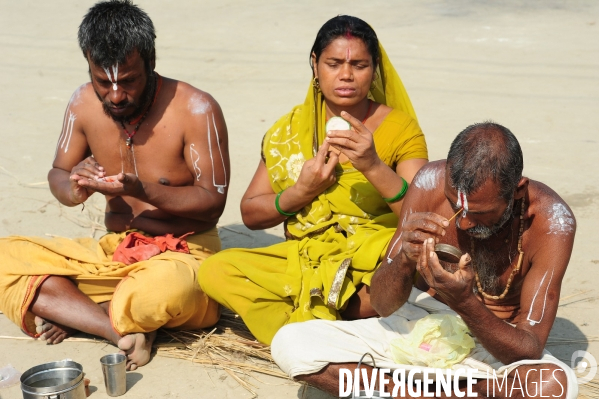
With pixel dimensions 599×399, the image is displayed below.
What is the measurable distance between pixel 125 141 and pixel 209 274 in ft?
3.39

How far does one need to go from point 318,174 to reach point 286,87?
17.3 ft

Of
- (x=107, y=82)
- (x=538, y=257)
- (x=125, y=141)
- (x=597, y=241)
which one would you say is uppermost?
(x=107, y=82)

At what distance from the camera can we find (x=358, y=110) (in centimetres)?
460

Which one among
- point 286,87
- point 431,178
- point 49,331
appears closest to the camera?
point 431,178

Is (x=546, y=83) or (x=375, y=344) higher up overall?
(x=546, y=83)

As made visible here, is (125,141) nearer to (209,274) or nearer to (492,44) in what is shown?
(209,274)

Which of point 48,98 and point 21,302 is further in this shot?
point 48,98

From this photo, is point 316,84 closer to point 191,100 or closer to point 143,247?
point 191,100

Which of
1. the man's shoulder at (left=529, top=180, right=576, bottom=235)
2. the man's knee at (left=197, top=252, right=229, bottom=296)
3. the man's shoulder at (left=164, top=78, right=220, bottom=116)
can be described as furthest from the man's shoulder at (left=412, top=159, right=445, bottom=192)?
the man's shoulder at (left=164, top=78, right=220, bottom=116)

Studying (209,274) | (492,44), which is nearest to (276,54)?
(492,44)

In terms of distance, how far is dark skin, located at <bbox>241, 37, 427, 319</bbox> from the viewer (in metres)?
4.15

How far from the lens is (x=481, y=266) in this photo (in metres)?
3.89

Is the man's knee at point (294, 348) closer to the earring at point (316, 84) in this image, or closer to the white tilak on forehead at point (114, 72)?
the earring at point (316, 84)

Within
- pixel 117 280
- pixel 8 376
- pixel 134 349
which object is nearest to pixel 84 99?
pixel 117 280
